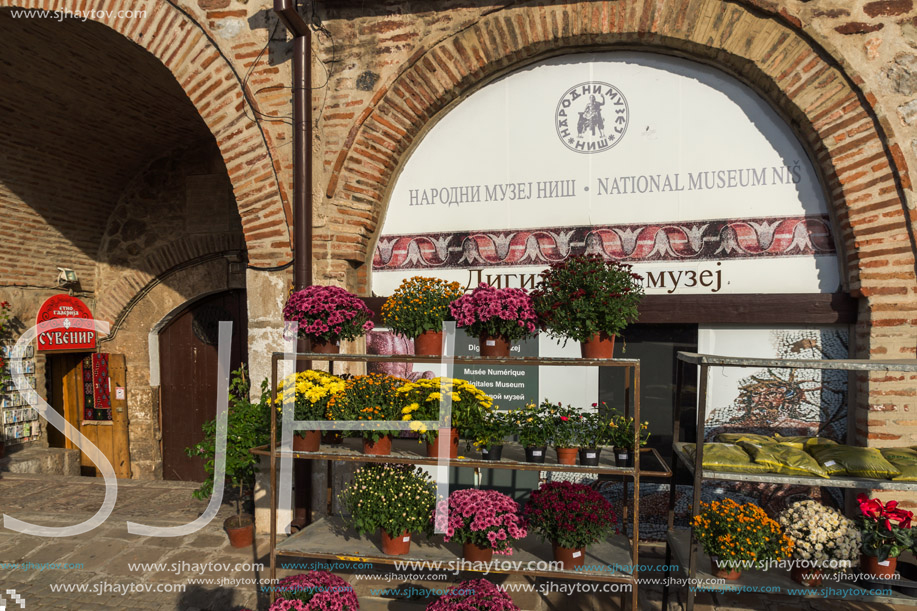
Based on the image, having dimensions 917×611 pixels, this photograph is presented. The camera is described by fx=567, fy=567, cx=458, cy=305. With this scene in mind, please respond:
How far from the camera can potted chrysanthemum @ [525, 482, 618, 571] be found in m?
3.30

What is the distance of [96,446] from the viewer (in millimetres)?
7793

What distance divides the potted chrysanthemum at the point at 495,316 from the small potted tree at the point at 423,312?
139mm

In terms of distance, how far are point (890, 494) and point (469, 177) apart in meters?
3.91

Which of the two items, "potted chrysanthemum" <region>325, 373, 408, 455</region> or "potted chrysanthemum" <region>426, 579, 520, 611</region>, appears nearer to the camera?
"potted chrysanthemum" <region>426, 579, 520, 611</region>

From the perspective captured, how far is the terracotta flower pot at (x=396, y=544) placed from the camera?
346 centimetres

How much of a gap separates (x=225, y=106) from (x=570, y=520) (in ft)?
14.1

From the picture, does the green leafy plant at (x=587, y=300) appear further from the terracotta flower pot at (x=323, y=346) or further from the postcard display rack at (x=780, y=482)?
the terracotta flower pot at (x=323, y=346)

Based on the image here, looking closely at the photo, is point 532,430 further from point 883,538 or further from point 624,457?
point 883,538

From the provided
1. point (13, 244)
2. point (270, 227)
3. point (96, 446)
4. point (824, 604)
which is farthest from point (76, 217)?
point (824, 604)

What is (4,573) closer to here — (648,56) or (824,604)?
(824,604)

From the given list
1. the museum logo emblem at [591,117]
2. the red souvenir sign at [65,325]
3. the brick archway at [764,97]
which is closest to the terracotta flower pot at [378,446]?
the brick archway at [764,97]

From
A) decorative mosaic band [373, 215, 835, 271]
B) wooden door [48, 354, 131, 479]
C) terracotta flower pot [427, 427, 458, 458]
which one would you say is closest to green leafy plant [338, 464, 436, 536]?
terracotta flower pot [427, 427, 458, 458]

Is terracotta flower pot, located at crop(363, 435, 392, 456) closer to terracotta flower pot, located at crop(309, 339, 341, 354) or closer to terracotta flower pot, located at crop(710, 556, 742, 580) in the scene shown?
terracotta flower pot, located at crop(309, 339, 341, 354)

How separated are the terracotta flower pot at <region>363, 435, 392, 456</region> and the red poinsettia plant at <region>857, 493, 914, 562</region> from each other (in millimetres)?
2842
